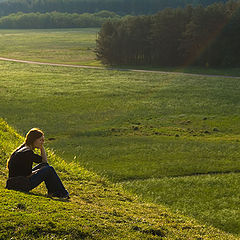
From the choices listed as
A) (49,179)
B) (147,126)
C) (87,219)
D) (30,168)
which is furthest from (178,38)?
(87,219)

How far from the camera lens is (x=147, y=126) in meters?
39.8

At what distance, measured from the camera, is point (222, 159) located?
27.7 metres

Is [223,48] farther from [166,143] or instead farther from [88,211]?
[88,211]

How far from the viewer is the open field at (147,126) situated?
72.8ft

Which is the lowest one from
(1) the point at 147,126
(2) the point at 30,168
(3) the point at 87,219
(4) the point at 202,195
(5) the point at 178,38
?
(1) the point at 147,126

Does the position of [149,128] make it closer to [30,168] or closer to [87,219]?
[30,168]

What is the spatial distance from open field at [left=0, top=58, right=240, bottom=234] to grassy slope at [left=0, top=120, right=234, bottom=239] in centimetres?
436

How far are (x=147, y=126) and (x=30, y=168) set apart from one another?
27.4 metres

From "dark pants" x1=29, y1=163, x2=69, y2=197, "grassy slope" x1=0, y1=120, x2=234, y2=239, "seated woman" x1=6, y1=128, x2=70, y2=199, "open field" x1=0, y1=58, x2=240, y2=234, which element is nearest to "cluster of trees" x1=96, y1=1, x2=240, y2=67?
"open field" x1=0, y1=58, x2=240, y2=234

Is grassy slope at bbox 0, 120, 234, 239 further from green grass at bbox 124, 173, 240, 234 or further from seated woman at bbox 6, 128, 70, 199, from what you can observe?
green grass at bbox 124, 173, 240, 234

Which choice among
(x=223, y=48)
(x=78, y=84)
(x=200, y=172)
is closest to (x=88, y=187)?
(x=200, y=172)

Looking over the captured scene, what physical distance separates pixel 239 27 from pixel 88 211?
262ft

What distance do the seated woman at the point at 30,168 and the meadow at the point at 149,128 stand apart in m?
6.60

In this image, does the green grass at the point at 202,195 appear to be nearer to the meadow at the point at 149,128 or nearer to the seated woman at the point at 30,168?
the meadow at the point at 149,128
